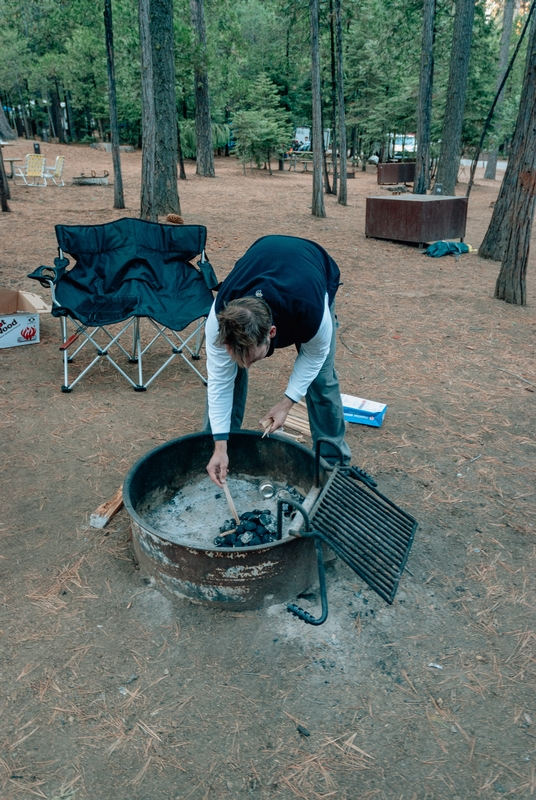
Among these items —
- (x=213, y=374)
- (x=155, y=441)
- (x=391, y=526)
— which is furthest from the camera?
(x=155, y=441)

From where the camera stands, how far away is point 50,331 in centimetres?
507

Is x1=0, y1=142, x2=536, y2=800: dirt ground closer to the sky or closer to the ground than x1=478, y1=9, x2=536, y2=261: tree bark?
closer to the ground

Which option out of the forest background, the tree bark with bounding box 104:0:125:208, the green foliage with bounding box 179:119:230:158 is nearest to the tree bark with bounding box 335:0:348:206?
the forest background

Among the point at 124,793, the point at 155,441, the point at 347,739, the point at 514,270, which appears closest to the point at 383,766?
the point at 347,739

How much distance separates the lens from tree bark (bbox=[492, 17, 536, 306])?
5.71 meters

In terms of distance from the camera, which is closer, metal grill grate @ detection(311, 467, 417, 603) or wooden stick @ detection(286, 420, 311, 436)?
metal grill grate @ detection(311, 467, 417, 603)

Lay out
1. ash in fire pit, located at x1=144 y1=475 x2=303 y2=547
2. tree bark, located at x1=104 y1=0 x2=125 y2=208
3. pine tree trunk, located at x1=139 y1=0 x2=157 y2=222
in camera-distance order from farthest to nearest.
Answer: tree bark, located at x1=104 y1=0 x2=125 y2=208, pine tree trunk, located at x1=139 y1=0 x2=157 y2=222, ash in fire pit, located at x1=144 y1=475 x2=303 y2=547

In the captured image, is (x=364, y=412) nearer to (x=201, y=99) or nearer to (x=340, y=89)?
(x=340, y=89)

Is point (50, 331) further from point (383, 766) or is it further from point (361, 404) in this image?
point (383, 766)

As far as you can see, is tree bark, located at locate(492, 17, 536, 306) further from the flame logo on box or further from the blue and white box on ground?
the flame logo on box

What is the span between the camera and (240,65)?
25891 millimetres

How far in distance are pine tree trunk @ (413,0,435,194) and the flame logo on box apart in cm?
959

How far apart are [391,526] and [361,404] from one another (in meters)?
1.46

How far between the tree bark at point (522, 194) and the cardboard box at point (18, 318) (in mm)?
4639
